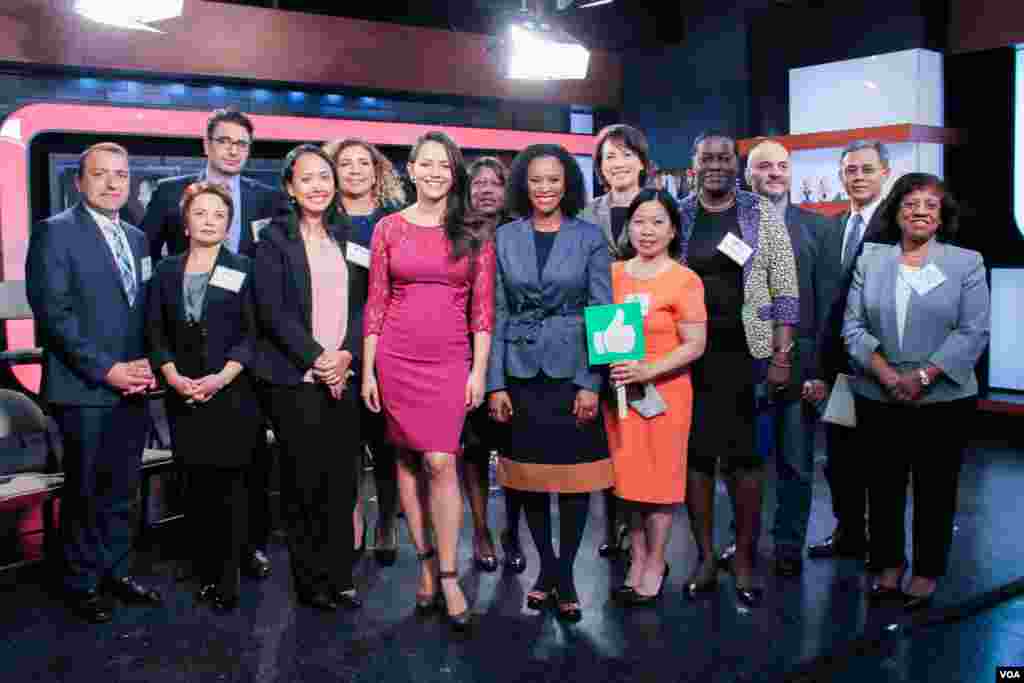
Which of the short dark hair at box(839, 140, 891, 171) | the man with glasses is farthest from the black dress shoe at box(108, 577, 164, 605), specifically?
the short dark hair at box(839, 140, 891, 171)

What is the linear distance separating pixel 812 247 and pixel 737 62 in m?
4.86

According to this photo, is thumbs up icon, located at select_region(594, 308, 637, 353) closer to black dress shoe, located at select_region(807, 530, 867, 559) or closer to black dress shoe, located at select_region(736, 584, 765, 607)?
black dress shoe, located at select_region(736, 584, 765, 607)

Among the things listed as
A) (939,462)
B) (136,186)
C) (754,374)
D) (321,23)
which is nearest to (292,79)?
(321,23)

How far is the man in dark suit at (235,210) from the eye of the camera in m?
3.91

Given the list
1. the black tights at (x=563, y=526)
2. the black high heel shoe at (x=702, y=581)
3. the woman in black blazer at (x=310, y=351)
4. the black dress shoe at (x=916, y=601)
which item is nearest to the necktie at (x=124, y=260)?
the woman in black blazer at (x=310, y=351)

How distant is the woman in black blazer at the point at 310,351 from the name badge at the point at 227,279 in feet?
0.28

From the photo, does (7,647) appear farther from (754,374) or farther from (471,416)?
(754,374)

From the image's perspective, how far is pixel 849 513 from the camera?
4047 millimetres

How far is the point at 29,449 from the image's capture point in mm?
4207

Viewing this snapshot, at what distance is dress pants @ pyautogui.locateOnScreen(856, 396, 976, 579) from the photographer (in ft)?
11.1

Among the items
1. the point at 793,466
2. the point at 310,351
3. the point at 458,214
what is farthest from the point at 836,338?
the point at 310,351

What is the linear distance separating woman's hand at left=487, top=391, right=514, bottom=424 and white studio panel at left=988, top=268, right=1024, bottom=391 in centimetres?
465

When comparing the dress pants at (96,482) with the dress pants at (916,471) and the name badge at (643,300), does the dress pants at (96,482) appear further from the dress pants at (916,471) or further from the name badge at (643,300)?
the dress pants at (916,471)

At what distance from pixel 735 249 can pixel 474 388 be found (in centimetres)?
99
